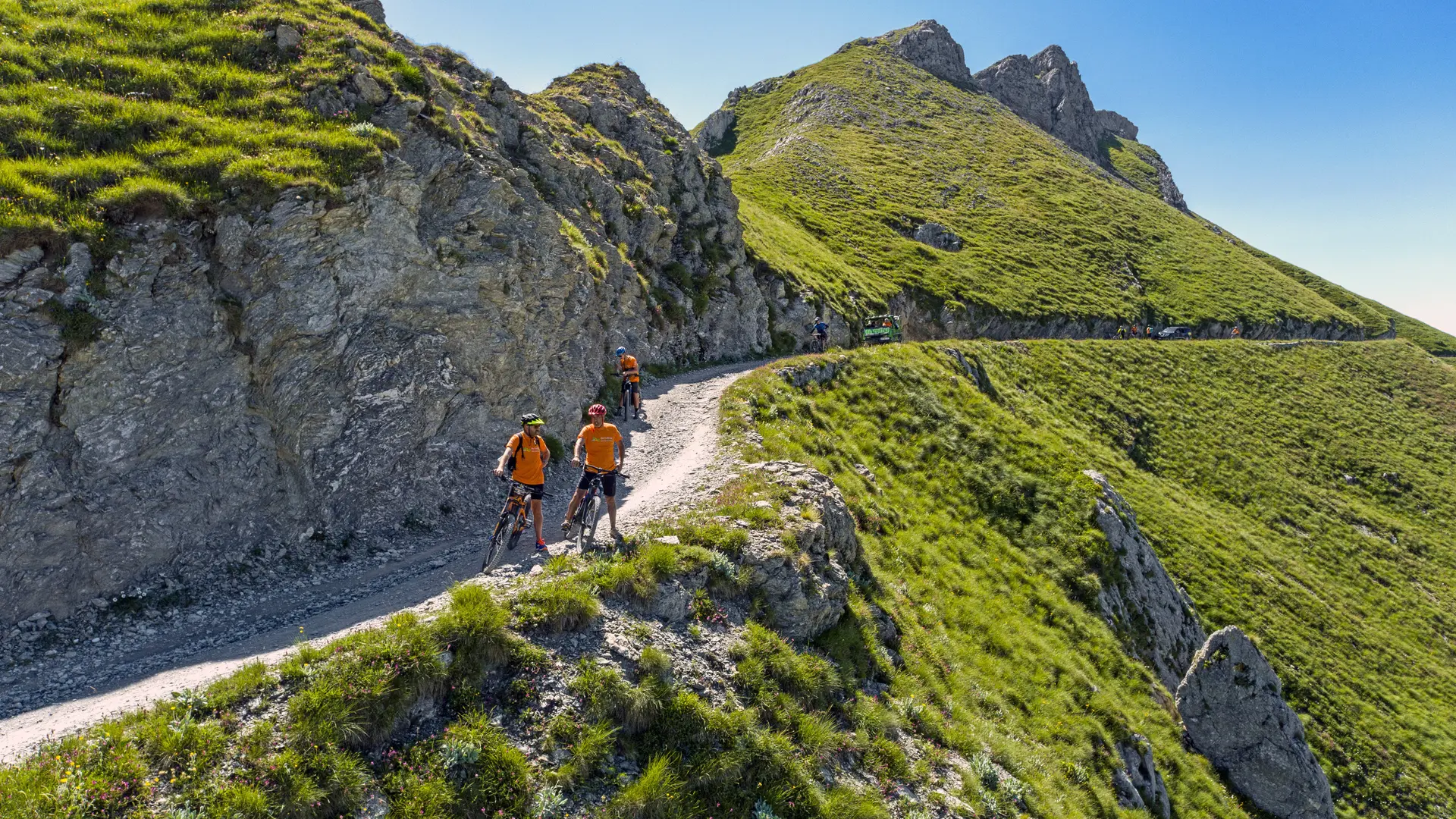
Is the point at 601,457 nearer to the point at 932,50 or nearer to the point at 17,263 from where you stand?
the point at 17,263

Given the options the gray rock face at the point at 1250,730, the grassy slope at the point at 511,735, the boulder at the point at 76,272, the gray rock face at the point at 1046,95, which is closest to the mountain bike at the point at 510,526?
the grassy slope at the point at 511,735

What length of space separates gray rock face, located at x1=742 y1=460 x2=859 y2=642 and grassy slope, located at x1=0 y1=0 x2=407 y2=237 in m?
15.2

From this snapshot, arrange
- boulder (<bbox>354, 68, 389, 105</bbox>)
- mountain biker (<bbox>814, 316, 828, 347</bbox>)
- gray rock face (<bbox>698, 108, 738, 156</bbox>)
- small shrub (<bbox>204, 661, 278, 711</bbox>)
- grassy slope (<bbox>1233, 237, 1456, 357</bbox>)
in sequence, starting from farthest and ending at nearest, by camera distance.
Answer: gray rock face (<bbox>698, 108, 738, 156</bbox>), grassy slope (<bbox>1233, 237, 1456, 357</bbox>), mountain biker (<bbox>814, 316, 828, 347</bbox>), boulder (<bbox>354, 68, 389, 105</bbox>), small shrub (<bbox>204, 661, 278, 711</bbox>)

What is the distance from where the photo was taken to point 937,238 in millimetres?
78625

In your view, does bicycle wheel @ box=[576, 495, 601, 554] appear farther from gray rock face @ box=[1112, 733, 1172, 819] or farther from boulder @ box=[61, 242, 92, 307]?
gray rock face @ box=[1112, 733, 1172, 819]

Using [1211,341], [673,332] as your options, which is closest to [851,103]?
[1211,341]

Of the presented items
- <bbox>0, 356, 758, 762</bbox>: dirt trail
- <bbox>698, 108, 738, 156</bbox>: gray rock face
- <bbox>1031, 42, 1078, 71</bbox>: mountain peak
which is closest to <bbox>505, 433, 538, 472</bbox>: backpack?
<bbox>0, 356, 758, 762</bbox>: dirt trail

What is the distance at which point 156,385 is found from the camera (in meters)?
13.1

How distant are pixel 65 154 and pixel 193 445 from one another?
7570 millimetres

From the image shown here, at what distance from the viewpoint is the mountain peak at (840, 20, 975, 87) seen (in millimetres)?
147125

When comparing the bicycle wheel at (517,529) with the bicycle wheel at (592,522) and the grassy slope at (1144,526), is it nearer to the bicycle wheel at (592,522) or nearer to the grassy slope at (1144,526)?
the bicycle wheel at (592,522)

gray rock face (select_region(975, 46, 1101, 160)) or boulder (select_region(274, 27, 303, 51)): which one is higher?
gray rock face (select_region(975, 46, 1101, 160))

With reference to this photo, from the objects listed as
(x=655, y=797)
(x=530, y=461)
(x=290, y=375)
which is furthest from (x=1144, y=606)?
(x=290, y=375)

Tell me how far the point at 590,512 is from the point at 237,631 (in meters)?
7.10
